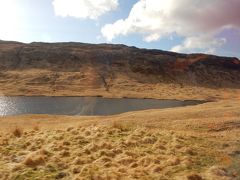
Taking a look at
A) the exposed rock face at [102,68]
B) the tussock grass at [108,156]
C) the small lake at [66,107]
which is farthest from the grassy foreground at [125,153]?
the exposed rock face at [102,68]

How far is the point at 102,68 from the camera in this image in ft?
527

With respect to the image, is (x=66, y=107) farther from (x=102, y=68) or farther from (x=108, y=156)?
(x=102, y=68)

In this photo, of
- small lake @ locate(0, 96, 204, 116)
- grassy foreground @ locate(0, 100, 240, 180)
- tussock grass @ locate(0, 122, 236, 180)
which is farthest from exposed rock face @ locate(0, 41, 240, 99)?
tussock grass @ locate(0, 122, 236, 180)

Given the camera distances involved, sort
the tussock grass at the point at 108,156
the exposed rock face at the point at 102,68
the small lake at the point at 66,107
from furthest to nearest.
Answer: the exposed rock face at the point at 102,68, the small lake at the point at 66,107, the tussock grass at the point at 108,156

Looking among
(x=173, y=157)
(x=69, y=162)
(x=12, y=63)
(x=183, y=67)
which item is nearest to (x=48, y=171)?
(x=69, y=162)

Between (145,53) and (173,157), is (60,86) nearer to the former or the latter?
(145,53)

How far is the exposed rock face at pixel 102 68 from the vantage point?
450ft

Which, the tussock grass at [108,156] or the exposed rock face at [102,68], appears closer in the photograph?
the tussock grass at [108,156]

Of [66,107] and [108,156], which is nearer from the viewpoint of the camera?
[108,156]

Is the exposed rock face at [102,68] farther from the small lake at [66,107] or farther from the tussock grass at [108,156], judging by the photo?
the tussock grass at [108,156]

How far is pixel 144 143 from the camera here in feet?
75.0

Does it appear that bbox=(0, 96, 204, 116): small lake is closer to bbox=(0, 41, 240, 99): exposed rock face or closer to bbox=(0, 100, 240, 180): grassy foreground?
bbox=(0, 41, 240, 99): exposed rock face

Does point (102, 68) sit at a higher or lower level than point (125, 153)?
higher

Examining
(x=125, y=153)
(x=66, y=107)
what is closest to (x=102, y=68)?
(x=66, y=107)
